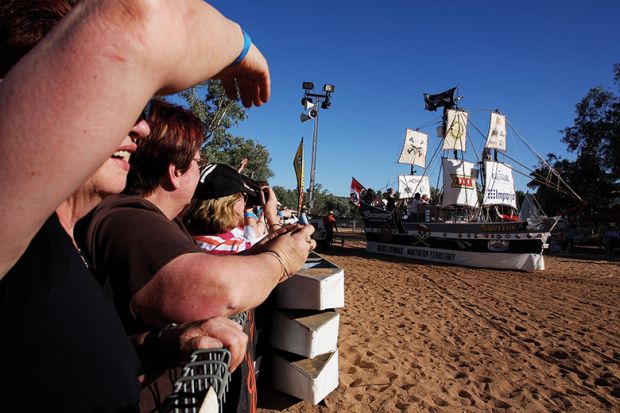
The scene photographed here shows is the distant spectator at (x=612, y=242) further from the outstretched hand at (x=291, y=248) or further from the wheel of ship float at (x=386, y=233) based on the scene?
the outstretched hand at (x=291, y=248)

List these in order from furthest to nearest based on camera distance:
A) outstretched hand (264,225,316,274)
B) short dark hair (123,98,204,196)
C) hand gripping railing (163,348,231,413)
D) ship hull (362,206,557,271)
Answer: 1. ship hull (362,206,557,271)
2. short dark hair (123,98,204,196)
3. outstretched hand (264,225,316,274)
4. hand gripping railing (163,348,231,413)

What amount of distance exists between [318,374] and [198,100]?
20896 millimetres

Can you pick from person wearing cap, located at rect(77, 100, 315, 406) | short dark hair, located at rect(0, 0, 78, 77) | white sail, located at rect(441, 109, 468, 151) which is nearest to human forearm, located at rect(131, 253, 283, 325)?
person wearing cap, located at rect(77, 100, 315, 406)

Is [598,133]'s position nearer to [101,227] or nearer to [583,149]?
[583,149]

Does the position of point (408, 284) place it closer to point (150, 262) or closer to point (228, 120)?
point (150, 262)

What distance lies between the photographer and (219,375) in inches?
30.1

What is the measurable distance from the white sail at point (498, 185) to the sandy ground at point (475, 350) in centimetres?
1464

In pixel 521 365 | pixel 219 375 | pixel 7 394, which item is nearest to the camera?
pixel 7 394

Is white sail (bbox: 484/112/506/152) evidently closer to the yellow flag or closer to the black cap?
the yellow flag

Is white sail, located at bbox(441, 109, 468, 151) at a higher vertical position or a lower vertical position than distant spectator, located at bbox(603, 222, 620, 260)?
higher

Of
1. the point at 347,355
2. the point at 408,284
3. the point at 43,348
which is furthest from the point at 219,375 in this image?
the point at 408,284

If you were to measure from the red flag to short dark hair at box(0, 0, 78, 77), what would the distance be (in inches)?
819

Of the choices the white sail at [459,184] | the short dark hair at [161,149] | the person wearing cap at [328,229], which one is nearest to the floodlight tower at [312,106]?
the person wearing cap at [328,229]

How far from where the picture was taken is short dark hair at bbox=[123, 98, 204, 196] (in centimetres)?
146
